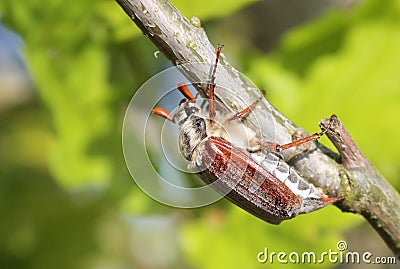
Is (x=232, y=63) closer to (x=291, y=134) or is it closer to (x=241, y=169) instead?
(x=241, y=169)

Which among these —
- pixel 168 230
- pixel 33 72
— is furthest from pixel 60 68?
pixel 168 230

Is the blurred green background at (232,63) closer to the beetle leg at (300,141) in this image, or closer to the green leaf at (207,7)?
the green leaf at (207,7)

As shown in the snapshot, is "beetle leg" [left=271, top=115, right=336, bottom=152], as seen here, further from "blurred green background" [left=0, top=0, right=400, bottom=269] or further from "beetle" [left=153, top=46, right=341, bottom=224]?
"blurred green background" [left=0, top=0, right=400, bottom=269]

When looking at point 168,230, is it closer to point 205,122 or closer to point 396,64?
point 396,64

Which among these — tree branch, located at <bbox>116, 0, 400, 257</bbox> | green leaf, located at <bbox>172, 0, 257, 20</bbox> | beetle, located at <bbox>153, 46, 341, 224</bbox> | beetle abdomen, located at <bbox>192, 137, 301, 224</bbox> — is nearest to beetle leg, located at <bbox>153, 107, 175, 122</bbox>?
beetle, located at <bbox>153, 46, 341, 224</bbox>

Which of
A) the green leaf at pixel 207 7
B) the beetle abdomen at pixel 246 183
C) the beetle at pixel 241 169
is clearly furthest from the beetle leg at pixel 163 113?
the green leaf at pixel 207 7

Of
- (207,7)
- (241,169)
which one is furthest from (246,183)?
(207,7)
